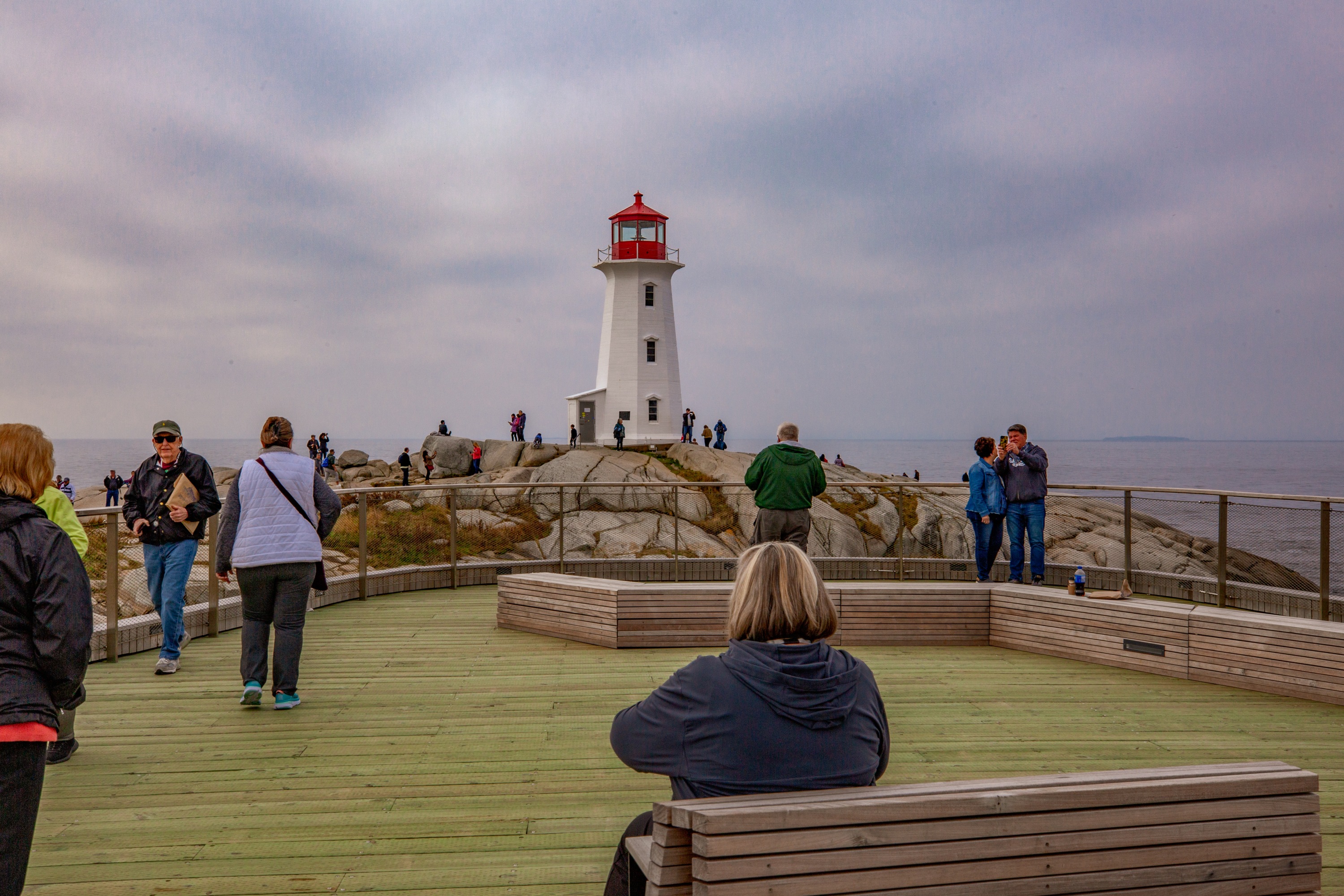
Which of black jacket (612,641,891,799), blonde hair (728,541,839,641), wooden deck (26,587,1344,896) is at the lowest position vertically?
wooden deck (26,587,1344,896)

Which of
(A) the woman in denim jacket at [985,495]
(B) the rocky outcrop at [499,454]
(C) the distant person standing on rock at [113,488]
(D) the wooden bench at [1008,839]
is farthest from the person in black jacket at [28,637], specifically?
(B) the rocky outcrop at [499,454]

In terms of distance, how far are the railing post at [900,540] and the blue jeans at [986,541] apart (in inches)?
29.4

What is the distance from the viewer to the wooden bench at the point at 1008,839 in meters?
2.23

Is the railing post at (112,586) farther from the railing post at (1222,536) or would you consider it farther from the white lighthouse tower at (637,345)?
the white lighthouse tower at (637,345)

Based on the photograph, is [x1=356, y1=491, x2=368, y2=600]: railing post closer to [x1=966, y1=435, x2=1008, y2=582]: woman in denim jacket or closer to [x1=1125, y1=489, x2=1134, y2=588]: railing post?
[x1=966, y1=435, x2=1008, y2=582]: woman in denim jacket

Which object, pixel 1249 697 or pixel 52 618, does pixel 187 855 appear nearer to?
pixel 52 618

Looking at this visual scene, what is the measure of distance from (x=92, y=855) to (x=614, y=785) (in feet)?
7.35

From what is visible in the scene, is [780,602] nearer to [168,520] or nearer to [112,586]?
[168,520]

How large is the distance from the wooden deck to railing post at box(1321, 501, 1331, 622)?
275 centimetres

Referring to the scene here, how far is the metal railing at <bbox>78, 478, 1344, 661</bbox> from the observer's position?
332 inches

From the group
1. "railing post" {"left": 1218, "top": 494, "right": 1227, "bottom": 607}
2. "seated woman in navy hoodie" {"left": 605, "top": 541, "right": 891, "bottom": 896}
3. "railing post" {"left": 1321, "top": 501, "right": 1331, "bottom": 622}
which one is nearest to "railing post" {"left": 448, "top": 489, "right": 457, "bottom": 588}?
"railing post" {"left": 1218, "top": 494, "right": 1227, "bottom": 607}

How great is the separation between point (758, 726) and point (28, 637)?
2.12 meters

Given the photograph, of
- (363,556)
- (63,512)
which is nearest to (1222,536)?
(363,556)

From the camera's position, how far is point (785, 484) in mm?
8430
